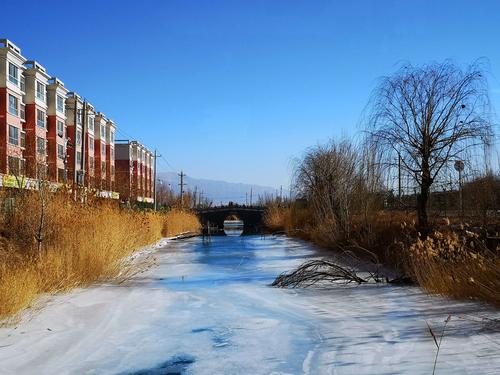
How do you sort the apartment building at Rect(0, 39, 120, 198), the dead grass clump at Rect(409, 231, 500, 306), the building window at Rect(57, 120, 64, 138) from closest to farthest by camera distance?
1. the dead grass clump at Rect(409, 231, 500, 306)
2. the apartment building at Rect(0, 39, 120, 198)
3. the building window at Rect(57, 120, 64, 138)

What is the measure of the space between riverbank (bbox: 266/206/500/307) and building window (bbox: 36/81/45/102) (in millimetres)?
42977

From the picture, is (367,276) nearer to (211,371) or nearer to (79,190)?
(211,371)

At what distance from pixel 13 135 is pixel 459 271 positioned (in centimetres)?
4948

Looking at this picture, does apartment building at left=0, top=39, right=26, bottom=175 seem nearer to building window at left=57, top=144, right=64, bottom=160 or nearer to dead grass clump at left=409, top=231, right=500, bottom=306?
building window at left=57, top=144, right=64, bottom=160

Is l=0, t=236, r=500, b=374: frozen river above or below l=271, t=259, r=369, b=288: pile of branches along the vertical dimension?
below

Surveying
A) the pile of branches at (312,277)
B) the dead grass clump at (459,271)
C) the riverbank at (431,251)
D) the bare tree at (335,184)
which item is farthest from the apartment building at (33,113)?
the dead grass clump at (459,271)

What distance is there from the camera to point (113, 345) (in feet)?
20.2

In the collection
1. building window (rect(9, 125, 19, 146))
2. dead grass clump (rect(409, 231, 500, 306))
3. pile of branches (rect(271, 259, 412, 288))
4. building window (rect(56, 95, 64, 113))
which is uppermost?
building window (rect(56, 95, 64, 113))

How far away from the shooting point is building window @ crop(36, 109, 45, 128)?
184 ft

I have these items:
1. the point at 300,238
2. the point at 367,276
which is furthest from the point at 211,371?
the point at 300,238

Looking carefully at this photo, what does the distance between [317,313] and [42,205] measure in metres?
6.63

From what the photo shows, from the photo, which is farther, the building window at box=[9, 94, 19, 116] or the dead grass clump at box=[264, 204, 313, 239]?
the building window at box=[9, 94, 19, 116]

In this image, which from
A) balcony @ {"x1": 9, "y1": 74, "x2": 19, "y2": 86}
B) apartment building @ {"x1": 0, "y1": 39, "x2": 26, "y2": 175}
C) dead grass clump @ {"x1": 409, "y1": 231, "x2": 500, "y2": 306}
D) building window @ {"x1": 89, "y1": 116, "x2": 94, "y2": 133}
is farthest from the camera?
building window @ {"x1": 89, "y1": 116, "x2": 94, "y2": 133}

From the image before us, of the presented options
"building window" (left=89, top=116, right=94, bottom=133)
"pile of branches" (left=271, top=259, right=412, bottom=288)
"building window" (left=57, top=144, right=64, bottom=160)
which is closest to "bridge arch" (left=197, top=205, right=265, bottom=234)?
"building window" (left=57, top=144, right=64, bottom=160)
